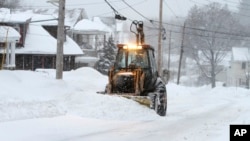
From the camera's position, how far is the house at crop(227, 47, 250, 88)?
84250mm

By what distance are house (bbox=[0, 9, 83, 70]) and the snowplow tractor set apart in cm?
2542

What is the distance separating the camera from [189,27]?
80.2 m

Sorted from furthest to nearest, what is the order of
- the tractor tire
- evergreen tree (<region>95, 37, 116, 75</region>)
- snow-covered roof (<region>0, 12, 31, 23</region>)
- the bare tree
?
the bare tree, evergreen tree (<region>95, 37, 116, 75</region>), snow-covered roof (<region>0, 12, 31, 23</region>), the tractor tire

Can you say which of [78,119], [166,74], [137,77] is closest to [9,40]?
[166,74]

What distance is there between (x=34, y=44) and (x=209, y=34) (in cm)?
3680

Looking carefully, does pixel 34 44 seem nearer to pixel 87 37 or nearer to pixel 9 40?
pixel 9 40

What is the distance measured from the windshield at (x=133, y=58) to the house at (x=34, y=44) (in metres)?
25.3

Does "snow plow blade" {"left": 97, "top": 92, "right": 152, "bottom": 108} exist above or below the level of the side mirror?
below

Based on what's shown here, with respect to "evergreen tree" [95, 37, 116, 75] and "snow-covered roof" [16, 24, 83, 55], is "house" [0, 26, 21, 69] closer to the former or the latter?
"snow-covered roof" [16, 24, 83, 55]

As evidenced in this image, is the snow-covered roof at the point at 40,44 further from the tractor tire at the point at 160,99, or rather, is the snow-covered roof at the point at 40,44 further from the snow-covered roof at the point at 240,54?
the snow-covered roof at the point at 240,54

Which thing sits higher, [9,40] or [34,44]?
[9,40]

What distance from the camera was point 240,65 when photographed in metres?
85.3

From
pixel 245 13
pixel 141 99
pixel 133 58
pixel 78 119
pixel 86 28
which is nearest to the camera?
pixel 78 119

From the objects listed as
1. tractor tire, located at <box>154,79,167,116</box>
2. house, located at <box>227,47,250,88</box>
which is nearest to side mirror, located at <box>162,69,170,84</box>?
tractor tire, located at <box>154,79,167,116</box>
